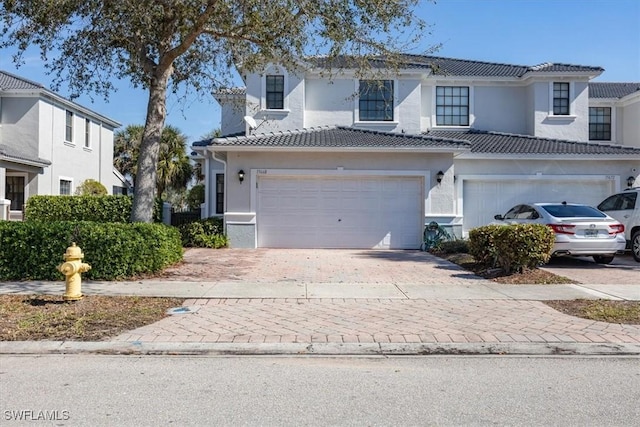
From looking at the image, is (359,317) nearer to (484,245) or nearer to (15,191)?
(484,245)

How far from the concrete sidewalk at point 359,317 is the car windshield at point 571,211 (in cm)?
246

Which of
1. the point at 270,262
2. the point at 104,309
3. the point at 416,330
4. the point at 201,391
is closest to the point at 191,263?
the point at 270,262

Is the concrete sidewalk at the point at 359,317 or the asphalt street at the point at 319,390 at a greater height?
the concrete sidewalk at the point at 359,317

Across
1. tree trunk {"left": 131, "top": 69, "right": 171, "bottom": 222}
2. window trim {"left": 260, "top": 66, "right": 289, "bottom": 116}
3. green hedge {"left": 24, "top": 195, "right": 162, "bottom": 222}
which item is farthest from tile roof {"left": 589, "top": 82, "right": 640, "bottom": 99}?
green hedge {"left": 24, "top": 195, "right": 162, "bottom": 222}

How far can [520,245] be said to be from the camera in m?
10.4

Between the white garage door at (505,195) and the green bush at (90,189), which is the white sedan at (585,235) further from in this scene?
the green bush at (90,189)

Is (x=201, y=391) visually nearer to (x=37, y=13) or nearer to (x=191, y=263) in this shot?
(x=191, y=263)

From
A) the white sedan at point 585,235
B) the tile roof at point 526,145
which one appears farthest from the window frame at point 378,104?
the white sedan at point 585,235

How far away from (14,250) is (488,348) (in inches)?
341

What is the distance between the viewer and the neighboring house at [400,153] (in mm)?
16672

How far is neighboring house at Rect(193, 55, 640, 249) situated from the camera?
16672 millimetres

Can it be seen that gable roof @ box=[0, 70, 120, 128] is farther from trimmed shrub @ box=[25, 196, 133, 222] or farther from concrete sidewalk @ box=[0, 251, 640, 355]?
concrete sidewalk @ box=[0, 251, 640, 355]

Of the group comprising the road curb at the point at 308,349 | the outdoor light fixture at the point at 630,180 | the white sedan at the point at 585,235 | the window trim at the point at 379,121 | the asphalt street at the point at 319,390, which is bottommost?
the asphalt street at the point at 319,390

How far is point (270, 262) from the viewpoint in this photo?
13133 mm
